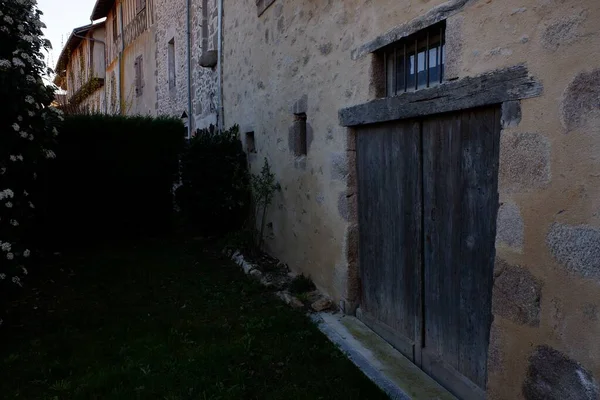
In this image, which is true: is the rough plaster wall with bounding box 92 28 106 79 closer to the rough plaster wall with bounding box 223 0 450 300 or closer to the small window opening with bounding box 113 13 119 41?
the small window opening with bounding box 113 13 119 41

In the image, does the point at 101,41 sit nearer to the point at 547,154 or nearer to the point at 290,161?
the point at 290,161

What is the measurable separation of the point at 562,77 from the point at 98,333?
3752 mm

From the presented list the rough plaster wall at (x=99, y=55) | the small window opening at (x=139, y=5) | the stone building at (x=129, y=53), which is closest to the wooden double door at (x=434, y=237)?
the stone building at (x=129, y=53)

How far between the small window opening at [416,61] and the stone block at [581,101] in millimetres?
950

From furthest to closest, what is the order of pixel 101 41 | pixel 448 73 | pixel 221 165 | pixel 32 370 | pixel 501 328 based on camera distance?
pixel 101 41
pixel 221 165
pixel 32 370
pixel 448 73
pixel 501 328

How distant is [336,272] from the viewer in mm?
4398

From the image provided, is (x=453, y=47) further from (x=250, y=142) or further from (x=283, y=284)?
(x=250, y=142)

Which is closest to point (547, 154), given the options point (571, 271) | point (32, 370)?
point (571, 271)

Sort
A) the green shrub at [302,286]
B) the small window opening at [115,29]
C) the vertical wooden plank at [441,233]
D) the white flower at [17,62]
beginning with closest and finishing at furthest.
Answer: the vertical wooden plank at [441,233] → the white flower at [17,62] → the green shrub at [302,286] → the small window opening at [115,29]

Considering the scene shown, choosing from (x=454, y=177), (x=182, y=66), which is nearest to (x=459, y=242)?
(x=454, y=177)

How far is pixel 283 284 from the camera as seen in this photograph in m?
5.23

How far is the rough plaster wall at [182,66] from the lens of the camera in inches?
350

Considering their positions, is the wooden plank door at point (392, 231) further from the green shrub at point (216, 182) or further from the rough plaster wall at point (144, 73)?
the rough plaster wall at point (144, 73)

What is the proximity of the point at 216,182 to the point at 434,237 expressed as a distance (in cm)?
450
